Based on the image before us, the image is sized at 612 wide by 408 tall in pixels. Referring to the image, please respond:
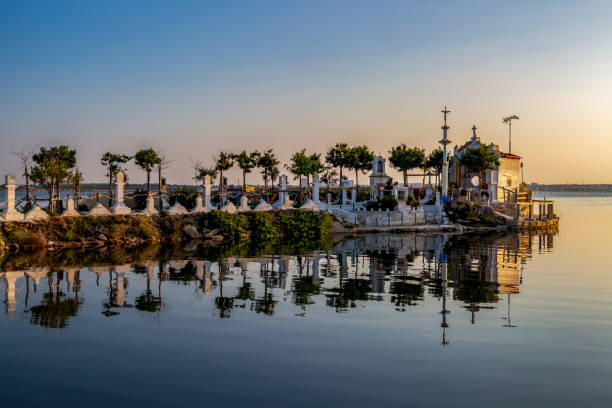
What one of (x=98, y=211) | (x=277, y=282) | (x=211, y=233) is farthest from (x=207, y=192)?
(x=277, y=282)

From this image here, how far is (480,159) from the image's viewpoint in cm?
5369

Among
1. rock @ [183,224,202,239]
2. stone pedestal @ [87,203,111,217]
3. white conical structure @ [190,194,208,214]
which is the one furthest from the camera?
white conical structure @ [190,194,208,214]

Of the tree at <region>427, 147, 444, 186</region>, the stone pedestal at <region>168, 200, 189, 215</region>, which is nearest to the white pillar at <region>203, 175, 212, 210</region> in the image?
the stone pedestal at <region>168, 200, 189, 215</region>

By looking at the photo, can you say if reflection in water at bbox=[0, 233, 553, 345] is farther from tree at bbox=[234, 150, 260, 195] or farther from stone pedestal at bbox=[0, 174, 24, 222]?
tree at bbox=[234, 150, 260, 195]

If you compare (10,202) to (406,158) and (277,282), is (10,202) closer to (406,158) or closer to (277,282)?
(277,282)

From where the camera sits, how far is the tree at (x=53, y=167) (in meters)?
38.4

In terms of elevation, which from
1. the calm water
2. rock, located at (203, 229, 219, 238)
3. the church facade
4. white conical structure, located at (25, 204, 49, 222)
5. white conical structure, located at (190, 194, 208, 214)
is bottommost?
the calm water

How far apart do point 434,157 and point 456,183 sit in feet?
27.7

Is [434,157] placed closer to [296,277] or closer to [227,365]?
[296,277]

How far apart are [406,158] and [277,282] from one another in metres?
47.5

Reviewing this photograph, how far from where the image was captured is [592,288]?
749 inches

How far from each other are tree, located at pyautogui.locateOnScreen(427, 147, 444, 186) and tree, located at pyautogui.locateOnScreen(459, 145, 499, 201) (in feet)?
33.4

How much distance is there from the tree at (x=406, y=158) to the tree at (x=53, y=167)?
3567 cm

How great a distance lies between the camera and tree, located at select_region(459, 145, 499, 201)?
5381 cm
